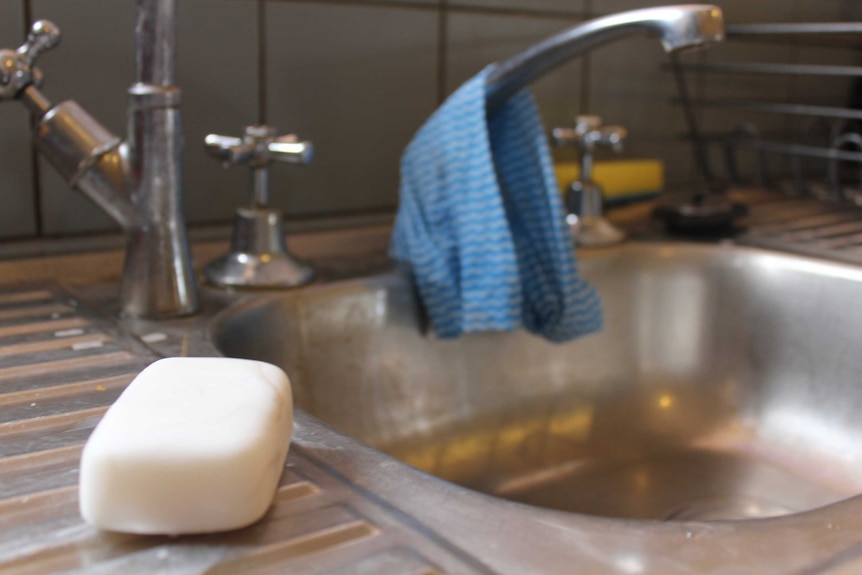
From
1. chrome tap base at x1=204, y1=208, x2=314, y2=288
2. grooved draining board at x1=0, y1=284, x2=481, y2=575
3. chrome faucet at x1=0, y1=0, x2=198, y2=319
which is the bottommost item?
grooved draining board at x1=0, y1=284, x2=481, y2=575

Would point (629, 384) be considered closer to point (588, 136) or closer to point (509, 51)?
point (588, 136)

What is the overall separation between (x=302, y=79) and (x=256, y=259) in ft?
0.68

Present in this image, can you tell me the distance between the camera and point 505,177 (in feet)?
2.69

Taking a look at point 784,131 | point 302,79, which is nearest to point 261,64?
point 302,79

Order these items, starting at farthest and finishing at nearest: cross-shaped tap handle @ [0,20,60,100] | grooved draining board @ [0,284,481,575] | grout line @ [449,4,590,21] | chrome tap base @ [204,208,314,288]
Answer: grout line @ [449,4,590,21] → chrome tap base @ [204,208,314,288] → cross-shaped tap handle @ [0,20,60,100] → grooved draining board @ [0,284,481,575]

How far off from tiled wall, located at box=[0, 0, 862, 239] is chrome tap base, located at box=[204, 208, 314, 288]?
106mm

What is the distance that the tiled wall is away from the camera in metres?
0.73

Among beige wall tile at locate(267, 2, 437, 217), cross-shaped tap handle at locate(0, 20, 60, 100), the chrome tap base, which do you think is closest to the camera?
cross-shaped tap handle at locate(0, 20, 60, 100)

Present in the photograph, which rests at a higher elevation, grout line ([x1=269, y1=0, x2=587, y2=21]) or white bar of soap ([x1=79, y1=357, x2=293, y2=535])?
grout line ([x1=269, y1=0, x2=587, y2=21])

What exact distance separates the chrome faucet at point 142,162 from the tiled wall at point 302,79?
103 mm

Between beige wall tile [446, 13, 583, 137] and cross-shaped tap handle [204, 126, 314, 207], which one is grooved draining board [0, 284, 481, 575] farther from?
beige wall tile [446, 13, 583, 137]

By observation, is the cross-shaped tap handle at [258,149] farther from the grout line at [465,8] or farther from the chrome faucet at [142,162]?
the grout line at [465,8]

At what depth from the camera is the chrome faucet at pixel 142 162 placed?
2.04ft

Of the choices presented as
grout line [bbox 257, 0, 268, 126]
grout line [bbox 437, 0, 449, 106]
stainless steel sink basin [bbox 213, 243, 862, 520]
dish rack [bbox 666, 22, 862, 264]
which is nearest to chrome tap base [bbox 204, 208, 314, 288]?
stainless steel sink basin [bbox 213, 243, 862, 520]
